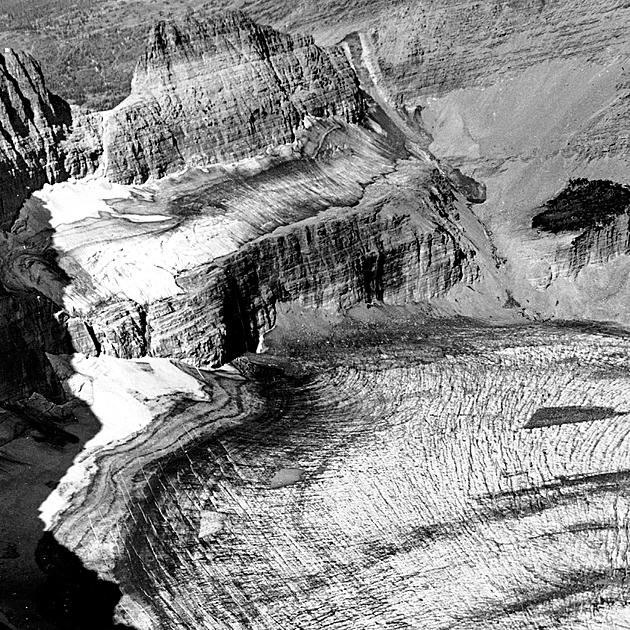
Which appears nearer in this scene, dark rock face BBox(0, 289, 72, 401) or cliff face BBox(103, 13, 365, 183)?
dark rock face BBox(0, 289, 72, 401)

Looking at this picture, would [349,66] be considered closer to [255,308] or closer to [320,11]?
[320,11]

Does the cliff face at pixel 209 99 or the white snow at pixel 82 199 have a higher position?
the cliff face at pixel 209 99

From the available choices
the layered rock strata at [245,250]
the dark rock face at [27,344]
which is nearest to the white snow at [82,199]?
the layered rock strata at [245,250]

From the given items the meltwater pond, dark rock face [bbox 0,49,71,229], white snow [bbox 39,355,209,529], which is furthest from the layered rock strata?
the meltwater pond

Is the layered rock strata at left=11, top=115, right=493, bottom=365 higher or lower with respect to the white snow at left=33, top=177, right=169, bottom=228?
lower

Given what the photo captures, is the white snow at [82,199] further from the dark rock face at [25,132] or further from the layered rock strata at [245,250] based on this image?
the dark rock face at [25,132]

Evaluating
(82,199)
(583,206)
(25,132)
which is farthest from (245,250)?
(583,206)

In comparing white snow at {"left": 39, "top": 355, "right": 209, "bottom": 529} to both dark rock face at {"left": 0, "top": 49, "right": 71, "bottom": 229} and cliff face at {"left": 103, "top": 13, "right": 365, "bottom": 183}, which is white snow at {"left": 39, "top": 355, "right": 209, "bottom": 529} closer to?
dark rock face at {"left": 0, "top": 49, "right": 71, "bottom": 229}

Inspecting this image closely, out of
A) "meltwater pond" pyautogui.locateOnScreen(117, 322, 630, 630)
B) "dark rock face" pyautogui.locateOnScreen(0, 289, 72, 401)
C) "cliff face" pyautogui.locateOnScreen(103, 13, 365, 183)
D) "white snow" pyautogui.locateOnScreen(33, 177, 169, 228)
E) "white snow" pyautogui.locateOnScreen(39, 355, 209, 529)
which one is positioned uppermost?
"cliff face" pyautogui.locateOnScreen(103, 13, 365, 183)
